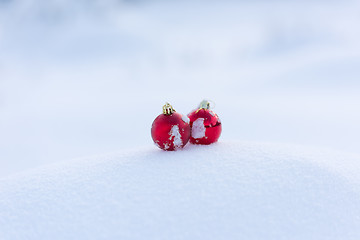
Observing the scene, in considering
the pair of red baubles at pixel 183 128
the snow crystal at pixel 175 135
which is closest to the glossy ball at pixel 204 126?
the pair of red baubles at pixel 183 128

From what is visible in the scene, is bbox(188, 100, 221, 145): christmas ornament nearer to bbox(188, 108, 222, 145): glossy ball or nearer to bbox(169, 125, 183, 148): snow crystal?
bbox(188, 108, 222, 145): glossy ball

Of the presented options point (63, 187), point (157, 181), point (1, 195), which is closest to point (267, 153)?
point (157, 181)

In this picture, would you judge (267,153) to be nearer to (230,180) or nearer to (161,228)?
(230,180)

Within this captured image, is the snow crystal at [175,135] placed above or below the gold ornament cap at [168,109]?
below

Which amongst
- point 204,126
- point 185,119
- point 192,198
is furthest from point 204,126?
point 192,198

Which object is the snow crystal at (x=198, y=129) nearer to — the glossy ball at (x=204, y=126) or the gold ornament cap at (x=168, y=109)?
the glossy ball at (x=204, y=126)

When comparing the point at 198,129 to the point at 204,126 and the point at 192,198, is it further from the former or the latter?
the point at 192,198
